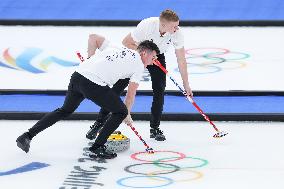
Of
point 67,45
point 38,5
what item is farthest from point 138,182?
point 38,5

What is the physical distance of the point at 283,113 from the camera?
9.13 meters

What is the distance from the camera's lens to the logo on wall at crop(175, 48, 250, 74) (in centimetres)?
1106

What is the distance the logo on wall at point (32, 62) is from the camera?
11.1 metres

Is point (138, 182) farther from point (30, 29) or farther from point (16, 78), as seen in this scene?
point (30, 29)

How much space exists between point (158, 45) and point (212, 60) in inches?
129

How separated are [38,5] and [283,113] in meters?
6.32

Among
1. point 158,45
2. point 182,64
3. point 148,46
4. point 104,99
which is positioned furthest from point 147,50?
point 182,64

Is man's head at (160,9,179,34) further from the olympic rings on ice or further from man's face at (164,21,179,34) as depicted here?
the olympic rings on ice

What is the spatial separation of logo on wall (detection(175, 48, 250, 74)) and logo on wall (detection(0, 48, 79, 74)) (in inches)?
59.0

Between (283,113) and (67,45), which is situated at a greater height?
(67,45)

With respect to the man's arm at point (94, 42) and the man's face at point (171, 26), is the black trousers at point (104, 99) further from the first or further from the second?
the man's face at point (171, 26)

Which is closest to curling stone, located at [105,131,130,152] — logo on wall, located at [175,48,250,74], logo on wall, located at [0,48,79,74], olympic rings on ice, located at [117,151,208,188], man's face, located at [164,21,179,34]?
olympic rings on ice, located at [117,151,208,188]

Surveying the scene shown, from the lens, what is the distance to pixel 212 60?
1143cm

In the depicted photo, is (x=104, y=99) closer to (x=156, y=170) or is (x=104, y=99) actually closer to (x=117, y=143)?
(x=117, y=143)
